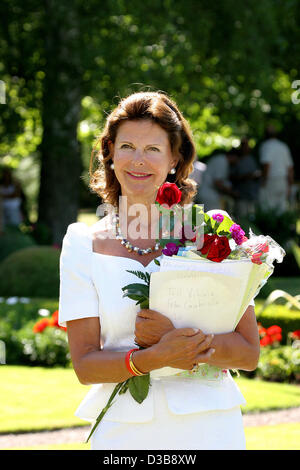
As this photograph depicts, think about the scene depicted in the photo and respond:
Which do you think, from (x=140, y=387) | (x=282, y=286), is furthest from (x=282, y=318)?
(x=140, y=387)

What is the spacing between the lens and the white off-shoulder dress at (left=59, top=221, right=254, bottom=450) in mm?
2590

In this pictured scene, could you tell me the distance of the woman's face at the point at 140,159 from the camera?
2.76 m

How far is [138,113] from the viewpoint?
279 centimetres

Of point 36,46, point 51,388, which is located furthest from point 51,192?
point 51,388

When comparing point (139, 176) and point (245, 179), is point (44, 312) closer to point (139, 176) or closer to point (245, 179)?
point (139, 176)

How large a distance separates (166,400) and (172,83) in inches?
474

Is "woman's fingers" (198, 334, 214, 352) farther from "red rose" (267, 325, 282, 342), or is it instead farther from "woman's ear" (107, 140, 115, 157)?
"red rose" (267, 325, 282, 342)

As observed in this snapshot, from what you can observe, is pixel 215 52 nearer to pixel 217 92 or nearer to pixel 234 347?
pixel 217 92

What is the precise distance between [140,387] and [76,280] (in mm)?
415

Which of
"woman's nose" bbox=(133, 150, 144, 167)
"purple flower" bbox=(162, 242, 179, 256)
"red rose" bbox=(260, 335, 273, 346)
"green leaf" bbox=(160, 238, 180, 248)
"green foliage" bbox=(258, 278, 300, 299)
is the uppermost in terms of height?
"woman's nose" bbox=(133, 150, 144, 167)

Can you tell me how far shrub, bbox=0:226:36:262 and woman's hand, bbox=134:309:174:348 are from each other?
38.8ft

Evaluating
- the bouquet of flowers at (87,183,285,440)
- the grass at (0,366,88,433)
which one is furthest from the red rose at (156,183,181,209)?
the grass at (0,366,88,433)

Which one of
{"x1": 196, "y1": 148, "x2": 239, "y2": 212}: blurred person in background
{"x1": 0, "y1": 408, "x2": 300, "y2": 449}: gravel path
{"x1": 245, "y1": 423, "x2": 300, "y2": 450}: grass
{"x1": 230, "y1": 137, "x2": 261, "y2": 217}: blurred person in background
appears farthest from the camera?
{"x1": 230, "y1": 137, "x2": 261, "y2": 217}: blurred person in background

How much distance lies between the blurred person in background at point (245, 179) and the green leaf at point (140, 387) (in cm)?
1271
